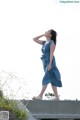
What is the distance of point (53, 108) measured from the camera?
38.0 ft

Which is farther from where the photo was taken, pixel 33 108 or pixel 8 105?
pixel 33 108

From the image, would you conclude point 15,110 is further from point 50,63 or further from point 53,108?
point 50,63

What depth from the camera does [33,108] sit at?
1153 centimetres

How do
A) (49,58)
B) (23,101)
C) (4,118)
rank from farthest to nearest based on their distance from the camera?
(49,58), (23,101), (4,118)

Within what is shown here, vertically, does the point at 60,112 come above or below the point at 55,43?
below

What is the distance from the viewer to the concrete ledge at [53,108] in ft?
37.7

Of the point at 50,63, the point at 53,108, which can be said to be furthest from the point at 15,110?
the point at 50,63

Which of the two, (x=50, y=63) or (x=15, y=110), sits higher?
(x=50, y=63)

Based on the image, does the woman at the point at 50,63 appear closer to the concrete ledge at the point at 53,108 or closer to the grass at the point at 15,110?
the concrete ledge at the point at 53,108

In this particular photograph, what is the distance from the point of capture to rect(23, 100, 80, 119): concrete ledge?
37.7 feet

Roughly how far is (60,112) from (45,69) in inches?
48.6

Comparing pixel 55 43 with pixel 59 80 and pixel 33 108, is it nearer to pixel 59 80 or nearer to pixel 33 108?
pixel 59 80

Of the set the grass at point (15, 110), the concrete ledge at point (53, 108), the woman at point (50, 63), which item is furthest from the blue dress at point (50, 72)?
the grass at point (15, 110)

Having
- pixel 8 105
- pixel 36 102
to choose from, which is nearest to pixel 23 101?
pixel 36 102
